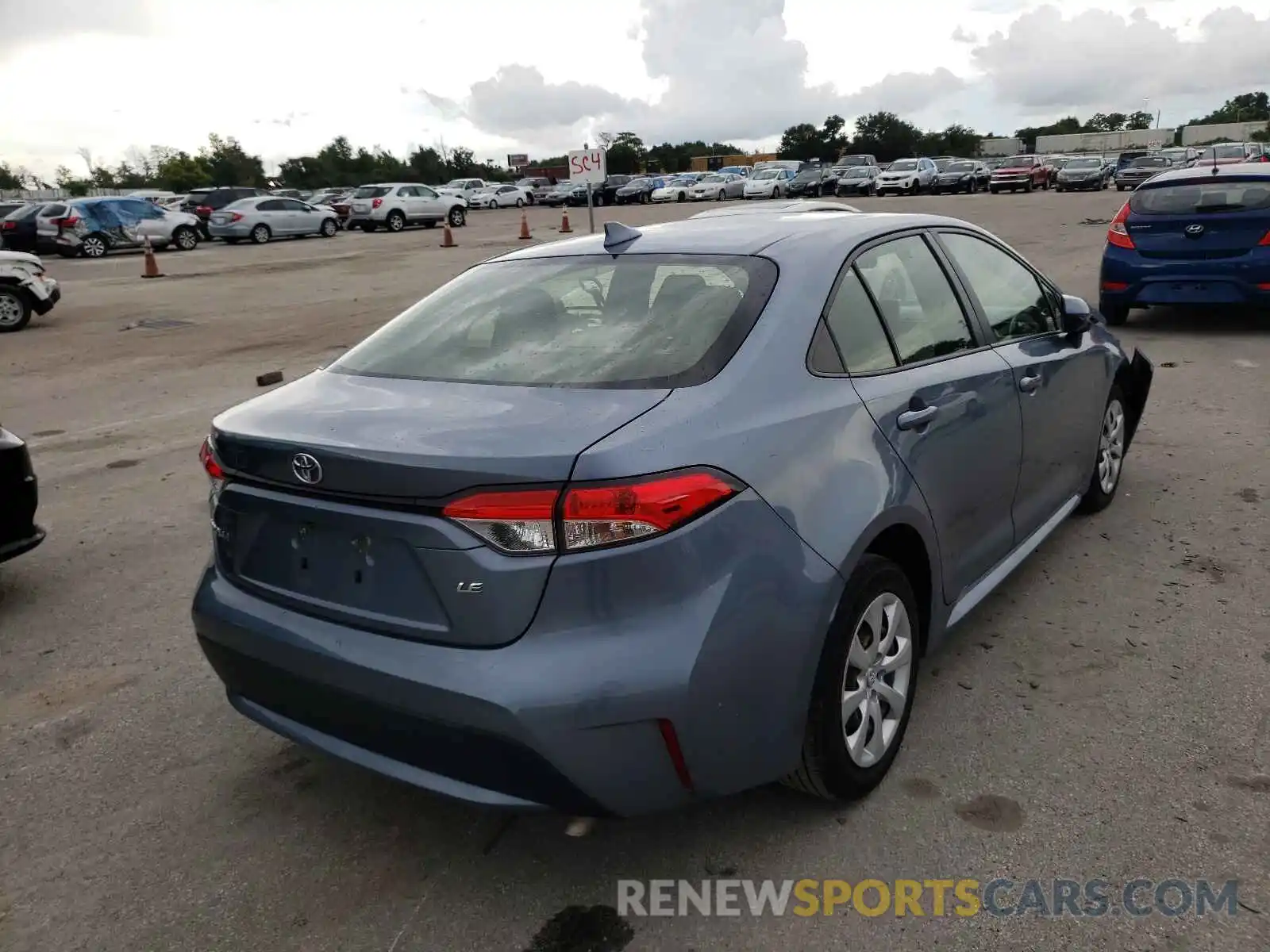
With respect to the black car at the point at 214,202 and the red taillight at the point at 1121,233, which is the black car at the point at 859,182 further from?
the red taillight at the point at 1121,233

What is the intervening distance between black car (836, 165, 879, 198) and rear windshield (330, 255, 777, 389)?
4397cm

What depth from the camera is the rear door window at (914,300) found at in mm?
3186

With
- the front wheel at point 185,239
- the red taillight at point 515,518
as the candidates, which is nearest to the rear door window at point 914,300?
the red taillight at point 515,518

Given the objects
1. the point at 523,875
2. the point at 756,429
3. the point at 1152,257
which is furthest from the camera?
the point at 1152,257

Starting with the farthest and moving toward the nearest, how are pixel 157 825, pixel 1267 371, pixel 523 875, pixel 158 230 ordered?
pixel 158 230, pixel 1267 371, pixel 157 825, pixel 523 875

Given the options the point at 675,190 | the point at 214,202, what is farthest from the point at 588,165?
the point at 675,190

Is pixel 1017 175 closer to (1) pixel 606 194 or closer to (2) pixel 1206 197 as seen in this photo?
(1) pixel 606 194

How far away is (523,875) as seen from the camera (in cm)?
264

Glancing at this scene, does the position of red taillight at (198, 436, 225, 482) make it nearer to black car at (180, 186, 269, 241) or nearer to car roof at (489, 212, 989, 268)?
car roof at (489, 212, 989, 268)

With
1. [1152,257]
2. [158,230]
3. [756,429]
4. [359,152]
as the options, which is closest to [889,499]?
[756,429]

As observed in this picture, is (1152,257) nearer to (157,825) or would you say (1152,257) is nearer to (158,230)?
(157,825)

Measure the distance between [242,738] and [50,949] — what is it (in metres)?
0.97

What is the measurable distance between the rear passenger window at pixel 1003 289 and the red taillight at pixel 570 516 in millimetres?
2115

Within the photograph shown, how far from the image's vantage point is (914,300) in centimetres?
338
